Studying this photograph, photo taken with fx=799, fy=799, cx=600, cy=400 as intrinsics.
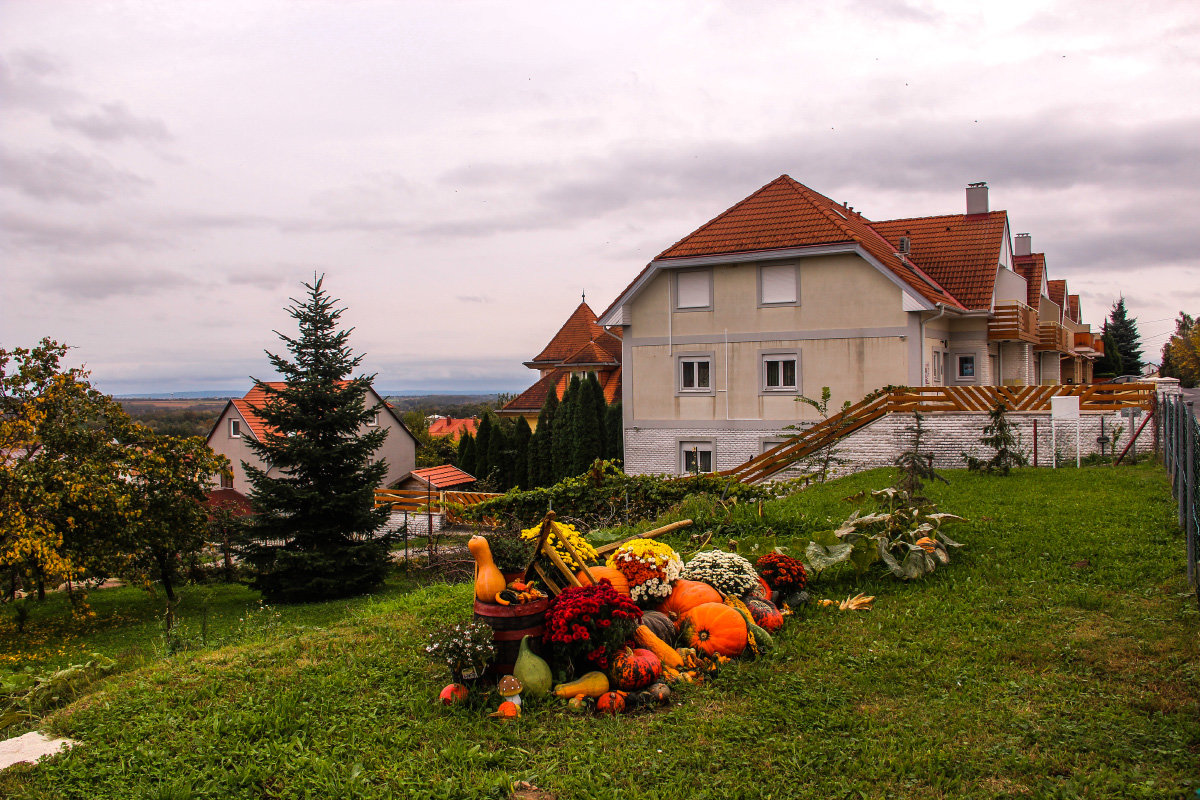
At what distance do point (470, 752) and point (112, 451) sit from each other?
601 inches

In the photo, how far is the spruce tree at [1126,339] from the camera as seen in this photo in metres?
70.5

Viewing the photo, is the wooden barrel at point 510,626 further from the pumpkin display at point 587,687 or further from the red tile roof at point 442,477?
the red tile roof at point 442,477

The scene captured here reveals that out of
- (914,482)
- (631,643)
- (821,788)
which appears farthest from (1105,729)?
(914,482)

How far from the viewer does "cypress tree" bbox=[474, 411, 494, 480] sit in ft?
114

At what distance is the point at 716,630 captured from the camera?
229 inches

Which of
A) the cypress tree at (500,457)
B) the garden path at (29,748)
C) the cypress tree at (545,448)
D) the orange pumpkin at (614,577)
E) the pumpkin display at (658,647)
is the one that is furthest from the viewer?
the cypress tree at (500,457)

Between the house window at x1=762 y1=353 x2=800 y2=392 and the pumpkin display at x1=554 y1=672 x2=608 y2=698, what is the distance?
1846 cm

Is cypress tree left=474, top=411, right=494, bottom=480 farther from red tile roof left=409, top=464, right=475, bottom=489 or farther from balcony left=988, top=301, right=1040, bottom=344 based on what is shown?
balcony left=988, top=301, right=1040, bottom=344

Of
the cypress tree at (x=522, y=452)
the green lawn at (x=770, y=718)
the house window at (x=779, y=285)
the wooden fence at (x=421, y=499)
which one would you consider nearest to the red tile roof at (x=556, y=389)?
the cypress tree at (x=522, y=452)

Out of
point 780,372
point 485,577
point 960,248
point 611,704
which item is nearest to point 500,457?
point 780,372

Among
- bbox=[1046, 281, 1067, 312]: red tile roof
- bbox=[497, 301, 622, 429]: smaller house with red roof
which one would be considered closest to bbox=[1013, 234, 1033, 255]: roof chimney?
bbox=[1046, 281, 1067, 312]: red tile roof

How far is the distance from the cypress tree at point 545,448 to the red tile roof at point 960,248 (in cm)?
1406

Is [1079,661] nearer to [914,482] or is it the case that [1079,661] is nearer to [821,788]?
[821,788]

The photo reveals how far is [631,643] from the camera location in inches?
210
